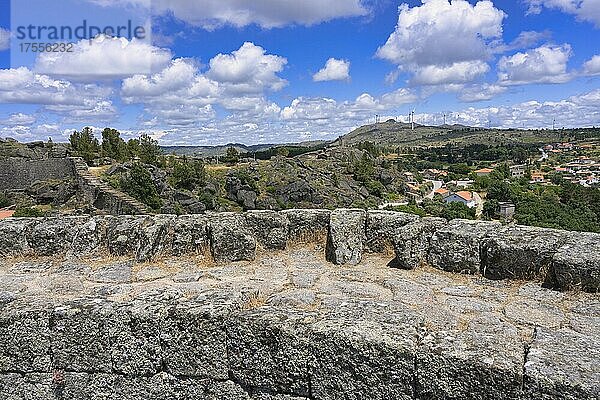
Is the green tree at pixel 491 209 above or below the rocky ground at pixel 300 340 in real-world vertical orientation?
below

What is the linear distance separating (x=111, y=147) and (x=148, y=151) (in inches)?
169

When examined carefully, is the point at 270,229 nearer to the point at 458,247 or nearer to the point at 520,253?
the point at 458,247

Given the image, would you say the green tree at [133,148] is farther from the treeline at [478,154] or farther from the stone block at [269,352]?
the treeline at [478,154]

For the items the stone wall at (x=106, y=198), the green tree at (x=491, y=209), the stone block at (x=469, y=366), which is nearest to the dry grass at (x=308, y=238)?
the stone block at (x=469, y=366)

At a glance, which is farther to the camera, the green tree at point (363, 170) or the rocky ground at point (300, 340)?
the green tree at point (363, 170)

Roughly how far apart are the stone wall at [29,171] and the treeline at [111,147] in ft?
16.3

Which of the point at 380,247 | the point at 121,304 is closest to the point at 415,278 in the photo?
the point at 380,247

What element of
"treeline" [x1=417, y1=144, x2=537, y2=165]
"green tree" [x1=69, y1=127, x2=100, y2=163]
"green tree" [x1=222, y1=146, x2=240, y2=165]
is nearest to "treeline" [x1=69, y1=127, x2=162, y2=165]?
→ "green tree" [x1=69, y1=127, x2=100, y2=163]

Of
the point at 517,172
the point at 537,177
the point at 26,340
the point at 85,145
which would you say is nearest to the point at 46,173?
the point at 85,145

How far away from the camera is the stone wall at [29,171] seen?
4456cm

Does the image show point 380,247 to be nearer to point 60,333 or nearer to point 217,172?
point 60,333

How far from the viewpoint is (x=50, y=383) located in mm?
3520

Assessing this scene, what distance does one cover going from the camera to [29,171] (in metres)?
46.1

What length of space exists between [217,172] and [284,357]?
63024mm
